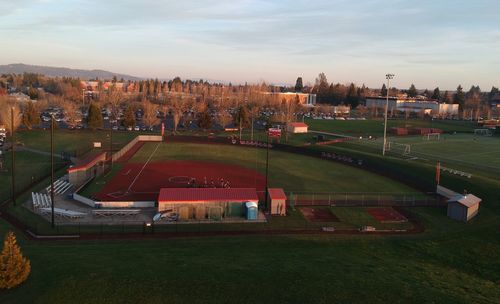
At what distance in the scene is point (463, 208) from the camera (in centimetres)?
3419

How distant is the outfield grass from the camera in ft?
147

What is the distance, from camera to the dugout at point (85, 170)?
4247cm

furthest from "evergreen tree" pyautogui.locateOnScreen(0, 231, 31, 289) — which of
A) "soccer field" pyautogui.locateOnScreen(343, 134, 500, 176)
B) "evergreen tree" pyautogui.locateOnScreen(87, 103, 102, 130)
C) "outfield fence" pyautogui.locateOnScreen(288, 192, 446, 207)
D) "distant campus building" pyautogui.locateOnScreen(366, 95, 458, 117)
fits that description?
"distant campus building" pyautogui.locateOnScreen(366, 95, 458, 117)

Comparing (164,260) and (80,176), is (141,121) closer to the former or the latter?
(80,176)

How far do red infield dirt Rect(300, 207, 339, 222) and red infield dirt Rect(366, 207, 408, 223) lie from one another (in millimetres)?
3485

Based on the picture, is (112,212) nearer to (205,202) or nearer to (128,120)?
(205,202)

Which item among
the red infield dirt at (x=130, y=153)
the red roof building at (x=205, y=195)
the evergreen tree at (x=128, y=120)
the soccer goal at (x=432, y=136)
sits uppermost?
the evergreen tree at (x=128, y=120)

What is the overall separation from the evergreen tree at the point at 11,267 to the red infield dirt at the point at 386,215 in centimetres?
2493

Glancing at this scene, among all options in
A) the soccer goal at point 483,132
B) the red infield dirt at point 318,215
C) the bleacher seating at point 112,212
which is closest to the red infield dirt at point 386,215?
the red infield dirt at point 318,215

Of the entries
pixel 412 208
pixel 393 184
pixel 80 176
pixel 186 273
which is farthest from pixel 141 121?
pixel 186 273

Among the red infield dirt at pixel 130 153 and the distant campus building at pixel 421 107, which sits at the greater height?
the distant campus building at pixel 421 107

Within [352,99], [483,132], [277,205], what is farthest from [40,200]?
[352,99]

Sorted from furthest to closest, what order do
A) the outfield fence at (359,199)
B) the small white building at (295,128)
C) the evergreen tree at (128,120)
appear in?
the small white building at (295,128)
the evergreen tree at (128,120)
the outfield fence at (359,199)

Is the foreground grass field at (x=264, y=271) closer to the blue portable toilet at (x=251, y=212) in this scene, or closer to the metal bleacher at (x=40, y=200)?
the blue portable toilet at (x=251, y=212)
